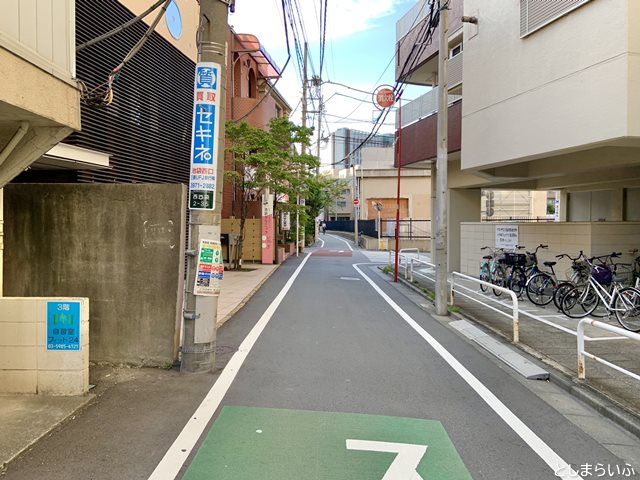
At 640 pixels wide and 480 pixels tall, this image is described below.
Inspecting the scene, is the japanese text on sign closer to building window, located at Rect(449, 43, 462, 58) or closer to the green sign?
building window, located at Rect(449, 43, 462, 58)

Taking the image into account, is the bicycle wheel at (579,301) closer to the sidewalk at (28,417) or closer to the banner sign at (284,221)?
the sidewalk at (28,417)

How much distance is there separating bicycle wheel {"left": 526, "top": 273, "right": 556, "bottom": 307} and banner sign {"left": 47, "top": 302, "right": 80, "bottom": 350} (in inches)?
376

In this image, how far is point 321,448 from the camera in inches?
161

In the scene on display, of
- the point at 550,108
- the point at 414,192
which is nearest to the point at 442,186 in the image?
the point at 550,108

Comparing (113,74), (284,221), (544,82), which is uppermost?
(544,82)

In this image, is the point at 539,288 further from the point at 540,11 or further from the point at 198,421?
the point at 198,421

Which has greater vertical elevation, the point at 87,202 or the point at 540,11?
the point at 540,11

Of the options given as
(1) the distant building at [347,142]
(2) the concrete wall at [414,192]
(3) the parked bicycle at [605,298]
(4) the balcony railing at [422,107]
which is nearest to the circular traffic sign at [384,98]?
(4) the balcony railing at [422,107]

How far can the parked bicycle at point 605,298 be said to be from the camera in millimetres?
8820

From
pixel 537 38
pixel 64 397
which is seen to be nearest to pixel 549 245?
pixel 537 38

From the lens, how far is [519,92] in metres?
11.4

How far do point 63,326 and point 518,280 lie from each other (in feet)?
34.5

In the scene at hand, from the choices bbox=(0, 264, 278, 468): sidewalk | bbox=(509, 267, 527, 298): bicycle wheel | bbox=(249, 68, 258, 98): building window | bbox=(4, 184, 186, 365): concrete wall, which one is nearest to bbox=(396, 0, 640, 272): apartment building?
bbox=(509, 267, 527, 298): bicycle wheel

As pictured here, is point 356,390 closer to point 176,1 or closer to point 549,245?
point 549,245
